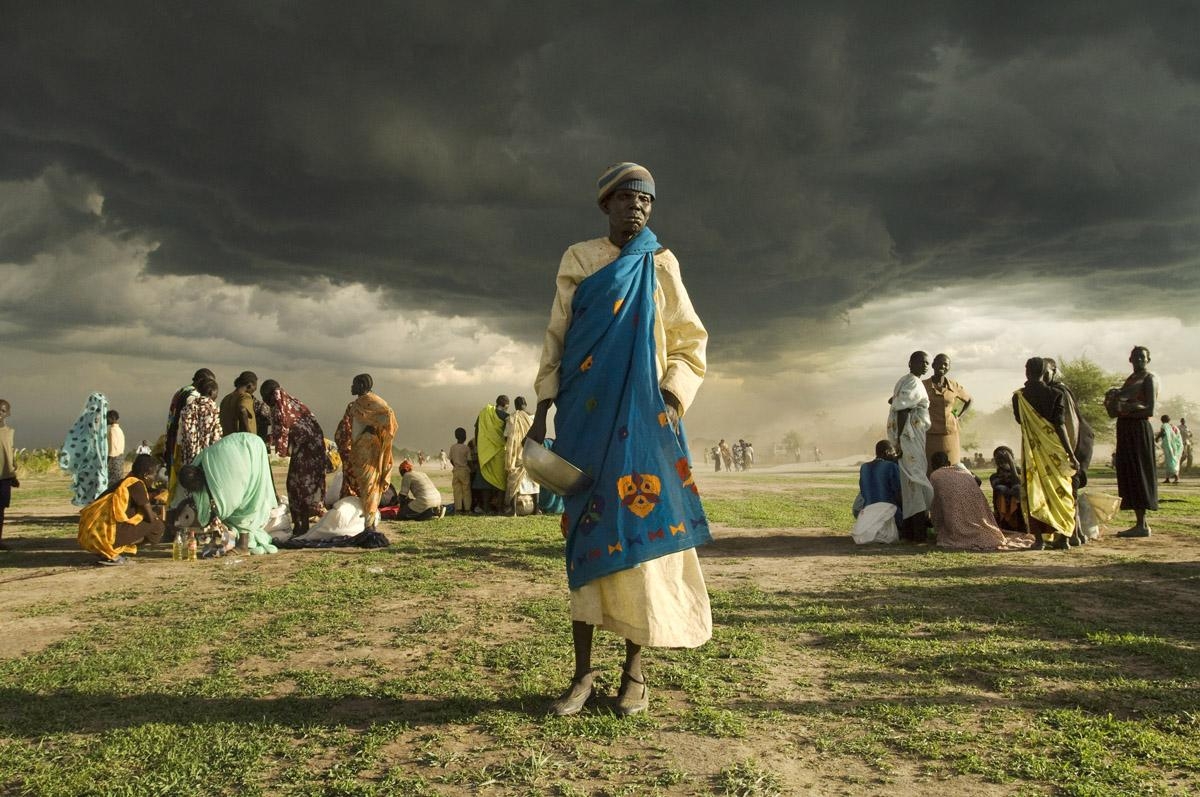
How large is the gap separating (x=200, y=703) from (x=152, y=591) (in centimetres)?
377

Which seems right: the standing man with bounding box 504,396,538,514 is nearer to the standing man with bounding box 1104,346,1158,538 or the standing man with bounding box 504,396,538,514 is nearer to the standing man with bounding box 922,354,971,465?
the standing man with bounding box 922,354,971,465

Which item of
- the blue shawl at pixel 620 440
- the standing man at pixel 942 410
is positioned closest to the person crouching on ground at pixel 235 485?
the blue shawl at pixel 620 440

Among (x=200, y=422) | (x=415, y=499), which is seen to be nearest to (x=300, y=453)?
(x=200, y=422)

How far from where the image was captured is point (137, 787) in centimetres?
281

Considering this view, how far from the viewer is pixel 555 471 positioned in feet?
11.1

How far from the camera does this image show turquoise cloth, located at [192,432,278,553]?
351 inches

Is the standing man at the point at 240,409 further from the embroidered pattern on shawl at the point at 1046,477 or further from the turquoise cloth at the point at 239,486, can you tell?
the embroidered pattern on shawl at the point at 1046,477

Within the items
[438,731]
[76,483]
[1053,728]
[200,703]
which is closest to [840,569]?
[1053,728]

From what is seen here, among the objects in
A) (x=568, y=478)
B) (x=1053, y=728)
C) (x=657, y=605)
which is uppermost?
(x=568, y=478)

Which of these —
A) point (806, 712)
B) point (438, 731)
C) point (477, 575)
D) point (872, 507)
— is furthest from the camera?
point (872, 507)

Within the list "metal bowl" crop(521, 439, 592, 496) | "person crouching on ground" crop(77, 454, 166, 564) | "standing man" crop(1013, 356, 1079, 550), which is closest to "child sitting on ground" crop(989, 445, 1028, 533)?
"standing man" crop(1013, 356, 1079, 550)

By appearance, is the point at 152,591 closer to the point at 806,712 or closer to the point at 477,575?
the point at 477,575

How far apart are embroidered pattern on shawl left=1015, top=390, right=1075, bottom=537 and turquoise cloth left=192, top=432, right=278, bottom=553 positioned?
928cm

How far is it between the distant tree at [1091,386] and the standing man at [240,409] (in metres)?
49.9
